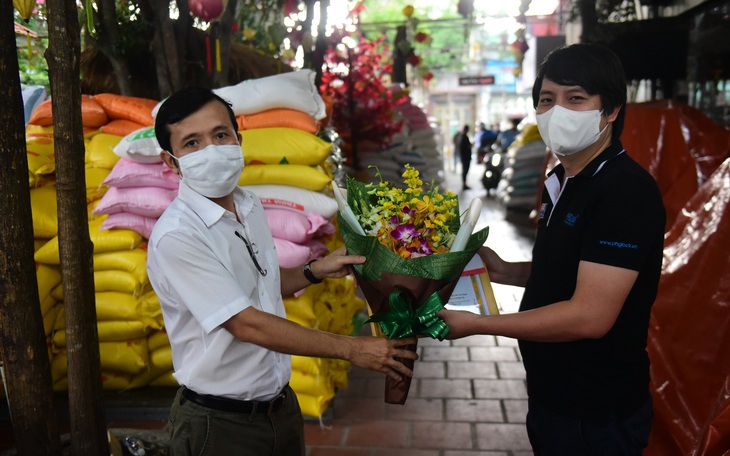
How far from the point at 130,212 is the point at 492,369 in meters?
2.34

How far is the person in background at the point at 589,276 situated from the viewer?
1.63 meters

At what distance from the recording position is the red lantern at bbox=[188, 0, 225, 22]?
372 centimetres

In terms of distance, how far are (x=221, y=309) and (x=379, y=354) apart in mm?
433

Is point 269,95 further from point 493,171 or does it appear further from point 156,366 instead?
point 493,171

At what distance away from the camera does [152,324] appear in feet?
11.2

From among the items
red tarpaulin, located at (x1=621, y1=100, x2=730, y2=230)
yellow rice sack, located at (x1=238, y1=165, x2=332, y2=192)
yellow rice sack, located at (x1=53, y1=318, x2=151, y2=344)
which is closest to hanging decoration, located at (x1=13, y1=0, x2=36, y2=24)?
yellow rice sack, located at (x1=238, y1=165, x2=332, y2=192)

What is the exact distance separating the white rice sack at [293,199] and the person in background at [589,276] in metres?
1.78

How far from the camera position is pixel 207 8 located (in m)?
3.74

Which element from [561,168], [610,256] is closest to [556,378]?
[610,256]

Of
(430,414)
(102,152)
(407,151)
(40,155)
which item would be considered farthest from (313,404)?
(407,151)

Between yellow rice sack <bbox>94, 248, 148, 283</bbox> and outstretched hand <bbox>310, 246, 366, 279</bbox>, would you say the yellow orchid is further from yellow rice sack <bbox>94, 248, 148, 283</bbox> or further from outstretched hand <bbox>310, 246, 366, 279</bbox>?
yellow rice sack <bbox>94, 248, 148, 283</bbox>

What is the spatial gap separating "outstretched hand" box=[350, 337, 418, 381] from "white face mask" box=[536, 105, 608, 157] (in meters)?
0.70

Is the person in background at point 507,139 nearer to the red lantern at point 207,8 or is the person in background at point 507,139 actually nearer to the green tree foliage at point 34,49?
the green tree foliage at point 34,49

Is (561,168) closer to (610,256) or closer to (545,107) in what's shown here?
(545,107)
